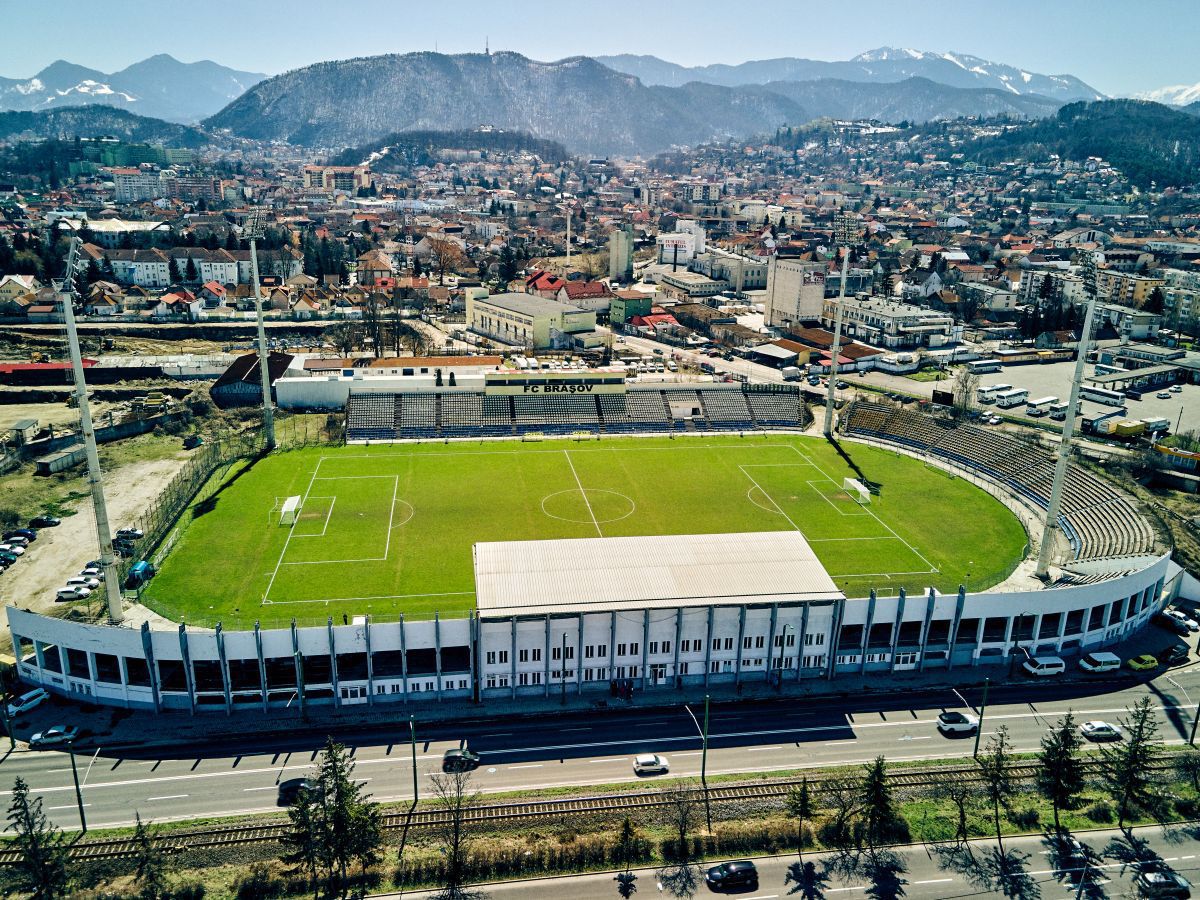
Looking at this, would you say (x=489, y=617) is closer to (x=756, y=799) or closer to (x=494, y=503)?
(x=756, y=799)

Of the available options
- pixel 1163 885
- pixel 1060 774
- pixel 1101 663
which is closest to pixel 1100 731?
pixel 1101 663

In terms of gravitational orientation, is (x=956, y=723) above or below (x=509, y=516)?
below

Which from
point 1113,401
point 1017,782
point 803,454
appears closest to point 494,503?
point 803,454

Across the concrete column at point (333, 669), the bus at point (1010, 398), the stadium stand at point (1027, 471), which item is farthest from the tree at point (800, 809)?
the bus at point (1010, 398)

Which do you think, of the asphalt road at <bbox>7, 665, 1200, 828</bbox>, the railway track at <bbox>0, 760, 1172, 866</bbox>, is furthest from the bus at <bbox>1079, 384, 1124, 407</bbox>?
the railway track at <bbox>0, 760, 1172, 866</bbox>

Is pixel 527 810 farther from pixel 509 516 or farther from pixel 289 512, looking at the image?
pixel 289 512

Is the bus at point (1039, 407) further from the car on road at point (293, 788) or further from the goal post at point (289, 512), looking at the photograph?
the car on road at point (293, 788)
